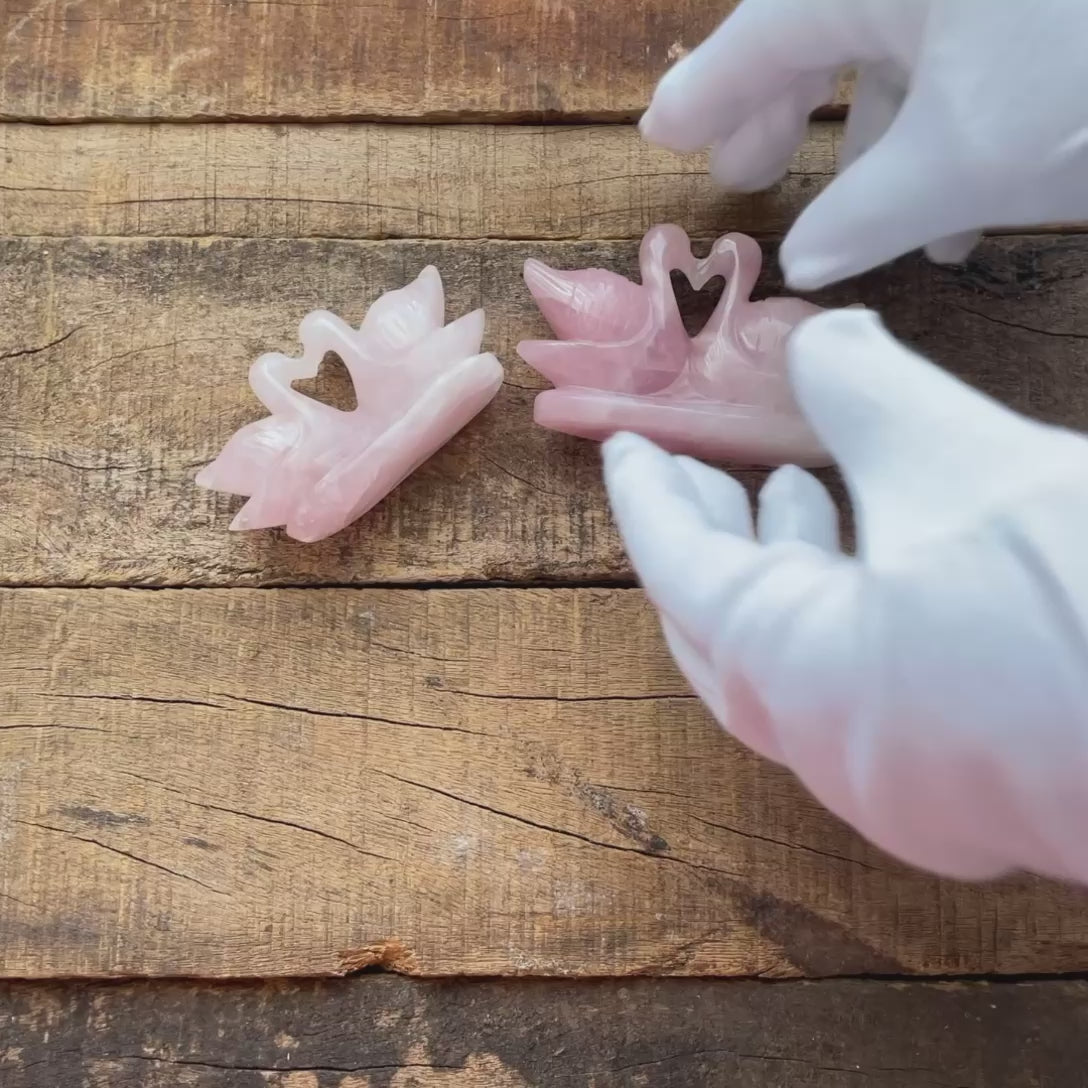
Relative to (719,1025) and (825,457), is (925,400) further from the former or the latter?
(719,1025)

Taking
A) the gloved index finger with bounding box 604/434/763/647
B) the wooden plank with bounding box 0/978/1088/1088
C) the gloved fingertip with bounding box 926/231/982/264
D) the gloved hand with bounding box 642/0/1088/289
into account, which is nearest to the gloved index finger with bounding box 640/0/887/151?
the gloved hand with bounding box 642/0/1088/289

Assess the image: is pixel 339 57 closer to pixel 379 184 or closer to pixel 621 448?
pixel 379 184

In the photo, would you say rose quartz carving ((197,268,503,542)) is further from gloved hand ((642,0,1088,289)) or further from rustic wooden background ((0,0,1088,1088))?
gloved hand ((642,0,1088,289))

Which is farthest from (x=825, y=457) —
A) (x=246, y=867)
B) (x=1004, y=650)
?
(x=246, y=867)

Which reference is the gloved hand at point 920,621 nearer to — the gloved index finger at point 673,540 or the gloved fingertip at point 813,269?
the gloved index finger at point 673,540

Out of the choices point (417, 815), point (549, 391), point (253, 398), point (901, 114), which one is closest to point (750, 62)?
point (901, 114)
